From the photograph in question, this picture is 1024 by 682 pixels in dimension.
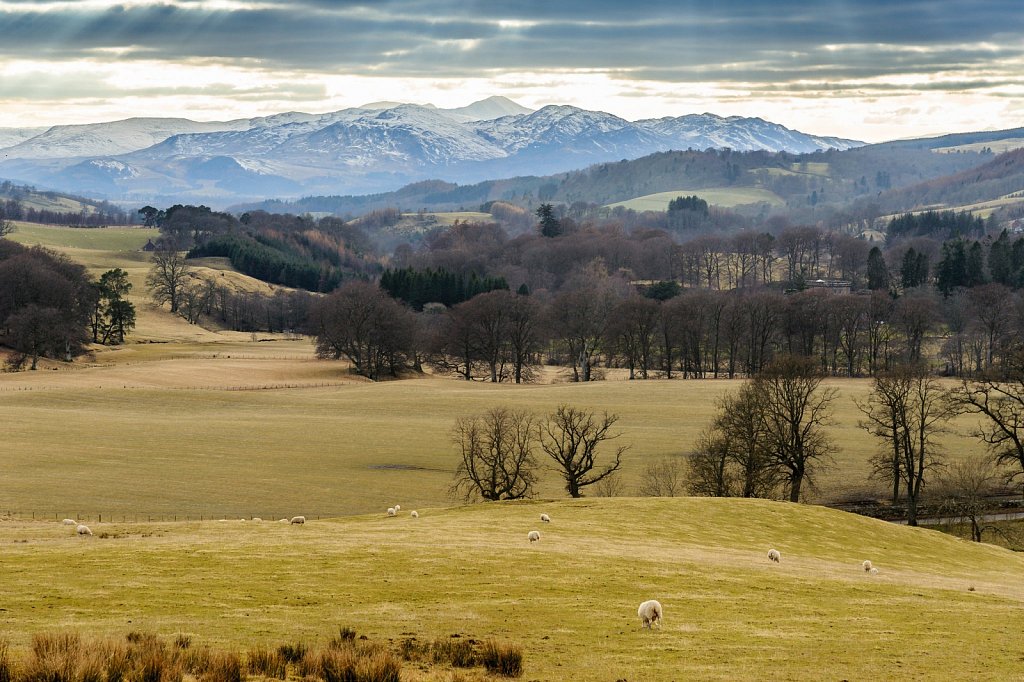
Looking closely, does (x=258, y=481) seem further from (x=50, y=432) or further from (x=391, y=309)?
(x=391, y=309)

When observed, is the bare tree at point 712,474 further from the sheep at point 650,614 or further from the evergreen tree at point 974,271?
the evergreen tree at point 974,271

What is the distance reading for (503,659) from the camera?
1961 centimetres

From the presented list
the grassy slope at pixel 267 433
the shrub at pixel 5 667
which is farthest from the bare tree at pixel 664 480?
the shrub at pixel 5 667

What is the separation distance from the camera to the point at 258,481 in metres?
62.5

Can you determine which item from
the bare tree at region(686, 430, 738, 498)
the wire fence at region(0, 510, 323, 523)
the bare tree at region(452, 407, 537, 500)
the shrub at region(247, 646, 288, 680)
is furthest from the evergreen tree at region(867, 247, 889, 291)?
the shrub at region(247, 646, 288, 680)

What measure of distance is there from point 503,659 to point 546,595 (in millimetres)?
6634

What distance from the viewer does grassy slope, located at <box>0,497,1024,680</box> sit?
21297 millimetres

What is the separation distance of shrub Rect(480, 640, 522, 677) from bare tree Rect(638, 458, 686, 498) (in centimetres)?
4426

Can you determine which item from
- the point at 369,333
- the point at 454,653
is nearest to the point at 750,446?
the point at 454,653

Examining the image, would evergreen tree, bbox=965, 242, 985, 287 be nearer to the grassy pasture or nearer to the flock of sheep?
the grassy pasture

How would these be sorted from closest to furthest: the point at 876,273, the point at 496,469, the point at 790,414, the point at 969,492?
the point at 496,469 < the point at 969,492 < the point at 790,414 < the point at 876,273

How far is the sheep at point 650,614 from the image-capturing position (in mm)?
23219

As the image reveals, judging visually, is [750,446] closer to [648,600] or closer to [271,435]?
[648,600]

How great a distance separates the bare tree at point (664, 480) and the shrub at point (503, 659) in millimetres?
44256
